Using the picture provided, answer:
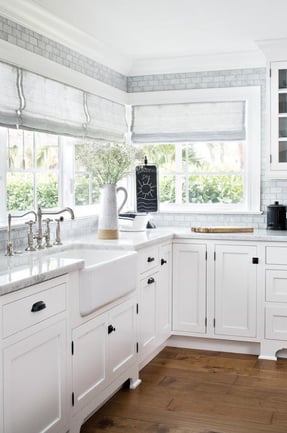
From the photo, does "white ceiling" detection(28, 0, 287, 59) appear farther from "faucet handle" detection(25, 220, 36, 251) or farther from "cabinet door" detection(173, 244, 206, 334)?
"cabinet door" detection(173, 244, 206, 334)

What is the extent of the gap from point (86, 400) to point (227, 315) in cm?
180

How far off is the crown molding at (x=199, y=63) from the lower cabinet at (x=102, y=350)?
2.45 metres

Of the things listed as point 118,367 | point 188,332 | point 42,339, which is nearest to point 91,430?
point 118,367

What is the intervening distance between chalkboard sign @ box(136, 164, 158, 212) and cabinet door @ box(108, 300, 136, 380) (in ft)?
5.39

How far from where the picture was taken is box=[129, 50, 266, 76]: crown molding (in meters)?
5.07

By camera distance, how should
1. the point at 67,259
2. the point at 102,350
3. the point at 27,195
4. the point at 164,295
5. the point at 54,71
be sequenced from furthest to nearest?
the point at 164,295
the point at 54,71
the point at 27,195
the point at 102,350
the point at 67,259

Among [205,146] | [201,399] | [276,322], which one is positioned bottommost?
[201,399]

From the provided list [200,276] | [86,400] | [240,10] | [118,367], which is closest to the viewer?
[86,400]

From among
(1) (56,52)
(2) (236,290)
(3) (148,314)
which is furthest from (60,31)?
(2) (236,290)

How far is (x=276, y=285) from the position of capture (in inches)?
177

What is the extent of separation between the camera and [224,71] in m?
5.22

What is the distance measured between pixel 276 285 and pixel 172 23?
2.11 m

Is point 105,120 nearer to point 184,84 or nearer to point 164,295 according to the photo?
point 184,84

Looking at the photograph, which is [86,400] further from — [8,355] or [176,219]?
[176,219]
